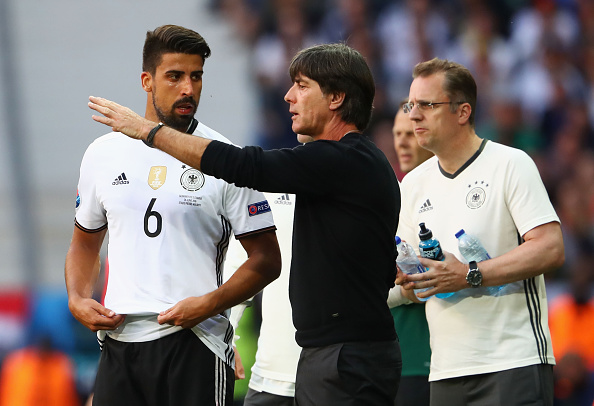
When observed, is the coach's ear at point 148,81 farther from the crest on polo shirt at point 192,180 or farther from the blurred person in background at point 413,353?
the blurred person in background at point 413,353

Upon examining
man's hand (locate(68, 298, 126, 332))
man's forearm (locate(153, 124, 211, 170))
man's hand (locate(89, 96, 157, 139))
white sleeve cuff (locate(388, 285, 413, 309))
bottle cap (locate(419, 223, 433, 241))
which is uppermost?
man's hand (locate(89, 96, 157, 139))

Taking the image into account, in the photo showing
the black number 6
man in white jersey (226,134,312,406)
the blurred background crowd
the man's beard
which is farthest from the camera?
the blurred background crowd

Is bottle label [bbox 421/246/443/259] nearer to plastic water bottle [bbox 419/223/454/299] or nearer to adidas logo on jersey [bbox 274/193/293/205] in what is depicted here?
plastic water bottle [bbox 419/223/454/299]

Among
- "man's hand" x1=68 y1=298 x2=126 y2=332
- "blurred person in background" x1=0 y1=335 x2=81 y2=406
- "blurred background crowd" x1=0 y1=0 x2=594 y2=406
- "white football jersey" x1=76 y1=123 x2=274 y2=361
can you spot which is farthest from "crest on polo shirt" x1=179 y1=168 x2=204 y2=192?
"blurred person in background" x1=0 y1=335 x2=81 y2=406

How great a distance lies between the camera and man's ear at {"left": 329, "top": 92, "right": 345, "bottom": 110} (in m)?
3.59

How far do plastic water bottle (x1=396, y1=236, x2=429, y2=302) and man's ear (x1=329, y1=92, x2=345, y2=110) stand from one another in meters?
1.03

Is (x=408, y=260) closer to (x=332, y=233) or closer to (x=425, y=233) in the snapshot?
(x=425, y=233)

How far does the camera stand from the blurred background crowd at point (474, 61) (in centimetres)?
961

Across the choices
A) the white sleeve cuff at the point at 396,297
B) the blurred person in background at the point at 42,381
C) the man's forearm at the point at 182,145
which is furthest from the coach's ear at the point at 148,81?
the blurred person in background at the point at 42,381

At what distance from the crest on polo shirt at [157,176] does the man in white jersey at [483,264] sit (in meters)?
1.26

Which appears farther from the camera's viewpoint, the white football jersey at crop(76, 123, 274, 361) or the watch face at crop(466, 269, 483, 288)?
the watch face at crop(466, 269, 483, 288)

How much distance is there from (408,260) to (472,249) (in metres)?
0.31

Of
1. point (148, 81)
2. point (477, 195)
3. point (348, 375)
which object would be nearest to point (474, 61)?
point (477, 195)

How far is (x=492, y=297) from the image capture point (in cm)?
426
